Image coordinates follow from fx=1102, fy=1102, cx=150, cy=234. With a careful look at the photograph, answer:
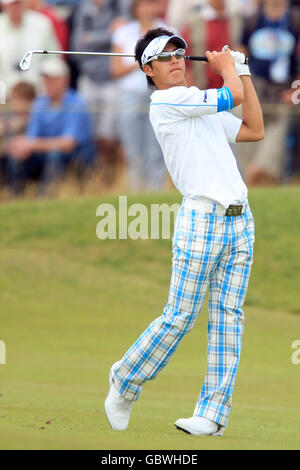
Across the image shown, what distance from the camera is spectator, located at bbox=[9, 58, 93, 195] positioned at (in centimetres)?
1358

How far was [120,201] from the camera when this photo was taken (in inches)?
534

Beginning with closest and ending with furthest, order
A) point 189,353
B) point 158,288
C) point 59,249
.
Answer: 1. point 189,353
2. point 158,288
3. point 59,249

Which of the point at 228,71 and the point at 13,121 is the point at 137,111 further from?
the point at 228,71

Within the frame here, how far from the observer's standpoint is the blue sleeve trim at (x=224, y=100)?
17.3 feet

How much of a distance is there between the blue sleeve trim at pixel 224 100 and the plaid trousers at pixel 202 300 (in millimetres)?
466

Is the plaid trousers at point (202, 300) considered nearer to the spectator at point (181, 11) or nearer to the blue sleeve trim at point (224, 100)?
the blue sleeve trim at point (224, 100)

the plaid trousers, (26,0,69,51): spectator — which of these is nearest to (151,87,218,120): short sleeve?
the plaid trousers

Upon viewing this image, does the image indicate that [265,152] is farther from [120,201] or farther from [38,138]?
[38,138]

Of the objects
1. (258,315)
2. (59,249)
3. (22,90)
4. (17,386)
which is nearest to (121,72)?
(22,90)

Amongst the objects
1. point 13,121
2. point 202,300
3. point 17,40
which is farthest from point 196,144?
point 17,40

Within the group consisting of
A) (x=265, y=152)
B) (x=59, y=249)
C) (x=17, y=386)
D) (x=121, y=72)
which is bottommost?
(x=17, y=386)

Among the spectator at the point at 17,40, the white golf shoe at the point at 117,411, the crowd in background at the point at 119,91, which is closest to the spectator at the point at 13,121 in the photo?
the crowd in background at the point at 119,91

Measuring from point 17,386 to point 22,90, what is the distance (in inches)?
289

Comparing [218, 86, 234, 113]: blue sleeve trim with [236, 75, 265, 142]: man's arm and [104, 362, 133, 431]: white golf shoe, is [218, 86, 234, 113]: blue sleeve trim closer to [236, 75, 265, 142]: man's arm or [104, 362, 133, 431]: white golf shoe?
[236, 75, 265, 142]: man's arm
